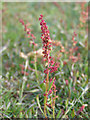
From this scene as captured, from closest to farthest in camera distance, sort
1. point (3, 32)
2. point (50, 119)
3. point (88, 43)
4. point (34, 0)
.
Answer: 1. point (50, 119)
2. point (88, 43)
3. point (3, 32)
4. point (34, 0)

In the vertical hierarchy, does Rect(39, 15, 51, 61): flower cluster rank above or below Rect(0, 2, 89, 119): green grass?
above

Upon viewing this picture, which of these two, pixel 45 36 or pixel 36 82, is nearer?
pixel 45 36

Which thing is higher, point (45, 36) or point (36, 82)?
point (45, 36)

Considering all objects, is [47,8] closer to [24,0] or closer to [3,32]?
[24,0]

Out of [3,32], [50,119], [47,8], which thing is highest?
[47,8]

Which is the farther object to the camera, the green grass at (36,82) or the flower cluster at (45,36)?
the green grass at (36,82)

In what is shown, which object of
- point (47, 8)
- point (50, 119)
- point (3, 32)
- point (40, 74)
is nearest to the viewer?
point (50, 119)

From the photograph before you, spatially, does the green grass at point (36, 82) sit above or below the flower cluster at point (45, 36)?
below

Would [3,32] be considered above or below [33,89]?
above

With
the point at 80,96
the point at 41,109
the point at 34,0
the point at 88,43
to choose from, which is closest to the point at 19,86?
the point at 41,109

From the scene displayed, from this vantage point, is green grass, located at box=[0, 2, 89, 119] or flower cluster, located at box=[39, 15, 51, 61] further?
green grass, located at box=[0, 2, 89, 119]

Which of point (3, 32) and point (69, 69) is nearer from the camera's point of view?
point (69, 69)
